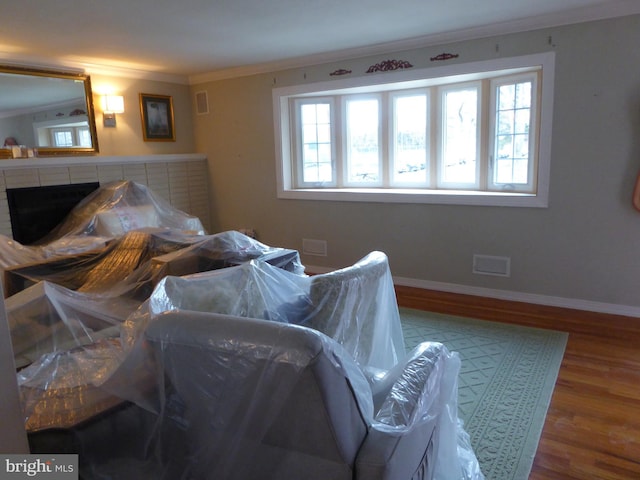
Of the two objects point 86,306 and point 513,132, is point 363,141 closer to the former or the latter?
point 513,132

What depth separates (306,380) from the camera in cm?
111

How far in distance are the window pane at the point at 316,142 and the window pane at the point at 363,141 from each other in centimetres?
23

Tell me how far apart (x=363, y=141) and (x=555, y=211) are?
2028 millimetres

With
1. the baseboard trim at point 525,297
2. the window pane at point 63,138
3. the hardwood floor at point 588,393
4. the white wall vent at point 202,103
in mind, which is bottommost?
the hardwood floor at point 588,393

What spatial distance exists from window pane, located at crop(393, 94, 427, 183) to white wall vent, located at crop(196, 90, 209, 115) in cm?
225

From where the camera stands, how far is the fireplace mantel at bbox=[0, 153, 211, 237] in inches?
156

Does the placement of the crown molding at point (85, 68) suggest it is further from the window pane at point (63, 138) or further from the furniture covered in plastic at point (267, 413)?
the furniture covered in plastic at point (267, 413)

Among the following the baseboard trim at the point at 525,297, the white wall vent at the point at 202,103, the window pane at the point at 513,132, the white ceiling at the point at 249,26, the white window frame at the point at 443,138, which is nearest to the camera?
the white ceiling at the point at 249,26

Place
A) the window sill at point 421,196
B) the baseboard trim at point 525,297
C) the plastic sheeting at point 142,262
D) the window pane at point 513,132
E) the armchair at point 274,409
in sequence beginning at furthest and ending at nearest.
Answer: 1. the window pane at point 513,132
2. the window sill at point 421,196
3. the baseboard trim at point 525,297
4. the plastic sheeting at point 142,262
5. the armchair at point 274,409

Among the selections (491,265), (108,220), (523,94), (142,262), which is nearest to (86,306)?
(142,262)

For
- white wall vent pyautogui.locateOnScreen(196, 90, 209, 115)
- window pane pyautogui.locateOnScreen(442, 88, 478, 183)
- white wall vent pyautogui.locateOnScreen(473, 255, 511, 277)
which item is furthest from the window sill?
white wall vent pyautogui.locateOnScreen(196, 90, 209, 115)

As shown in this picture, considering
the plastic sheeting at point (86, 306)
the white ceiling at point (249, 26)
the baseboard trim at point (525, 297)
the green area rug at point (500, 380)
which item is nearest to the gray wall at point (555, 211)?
the baseboard trim at point (525, 297)

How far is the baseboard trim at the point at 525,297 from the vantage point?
3428 millimetres

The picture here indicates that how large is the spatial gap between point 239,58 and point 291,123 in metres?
0.85
